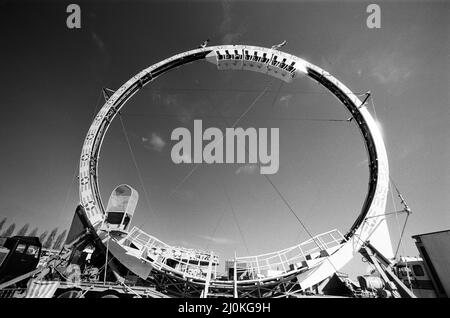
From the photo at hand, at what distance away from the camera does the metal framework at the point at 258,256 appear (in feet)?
30.8

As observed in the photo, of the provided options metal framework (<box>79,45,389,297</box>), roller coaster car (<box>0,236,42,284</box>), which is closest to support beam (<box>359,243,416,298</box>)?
metal framework (<box>79,45,389,297</box>)

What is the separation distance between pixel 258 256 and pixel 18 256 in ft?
42.7

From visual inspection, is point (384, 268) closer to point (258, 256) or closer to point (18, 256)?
point (258, 256)

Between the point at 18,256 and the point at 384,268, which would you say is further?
the point at 18,256

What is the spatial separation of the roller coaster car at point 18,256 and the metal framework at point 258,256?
3.57 m

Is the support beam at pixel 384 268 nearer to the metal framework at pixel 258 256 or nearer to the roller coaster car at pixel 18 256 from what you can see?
the metal framework at pixel 258 256

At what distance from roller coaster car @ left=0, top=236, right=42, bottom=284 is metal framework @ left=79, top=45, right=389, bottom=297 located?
3.57 metres

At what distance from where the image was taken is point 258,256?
9133mm

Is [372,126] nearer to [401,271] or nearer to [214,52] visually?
[401,271]

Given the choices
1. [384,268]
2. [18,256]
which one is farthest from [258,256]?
[18,256]

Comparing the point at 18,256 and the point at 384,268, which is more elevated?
the point at 18,256
